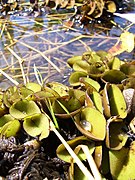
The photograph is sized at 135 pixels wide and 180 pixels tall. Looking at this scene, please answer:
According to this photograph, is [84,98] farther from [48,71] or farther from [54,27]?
[54,27]

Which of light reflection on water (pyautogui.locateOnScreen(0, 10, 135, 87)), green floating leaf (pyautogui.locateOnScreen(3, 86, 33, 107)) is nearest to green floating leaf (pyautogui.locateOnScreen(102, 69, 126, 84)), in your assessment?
green floating leaf (pyautogui.locateOnScreen(3, 86, 33, 107))

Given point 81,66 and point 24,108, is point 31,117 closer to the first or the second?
point 24,108

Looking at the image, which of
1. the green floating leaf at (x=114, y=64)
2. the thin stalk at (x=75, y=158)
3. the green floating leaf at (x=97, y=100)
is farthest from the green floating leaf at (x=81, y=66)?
the thin stalk at (x=75, y=158)

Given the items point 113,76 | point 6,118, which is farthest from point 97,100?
point 6,118

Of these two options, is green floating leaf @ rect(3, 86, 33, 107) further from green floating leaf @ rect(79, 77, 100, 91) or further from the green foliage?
green floating leaf @ rect(79, 77, 100, 91)

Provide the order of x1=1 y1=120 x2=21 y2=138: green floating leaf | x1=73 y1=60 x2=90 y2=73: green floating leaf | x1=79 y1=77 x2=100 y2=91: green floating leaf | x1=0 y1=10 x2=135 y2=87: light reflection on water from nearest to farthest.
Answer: x1=1 y1=120 x2=21 y2=138: green floating leaf, x1=79 y1=77 x2=100 y2=91: green floating leaf, x1=73 y1=60 x2=90 y2=73: green floating leaf, x1=0 y1=10 x2=135 y2=87: light reflection on water

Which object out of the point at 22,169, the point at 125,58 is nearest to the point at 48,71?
the point at 125,58

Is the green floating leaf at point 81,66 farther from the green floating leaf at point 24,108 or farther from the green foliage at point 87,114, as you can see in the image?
the green floating leaf at point 24,108
